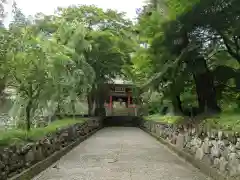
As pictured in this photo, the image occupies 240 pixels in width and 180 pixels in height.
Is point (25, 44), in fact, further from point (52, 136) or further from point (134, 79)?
point (134, 79)

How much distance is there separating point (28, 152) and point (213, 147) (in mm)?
3919

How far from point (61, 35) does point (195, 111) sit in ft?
24.2

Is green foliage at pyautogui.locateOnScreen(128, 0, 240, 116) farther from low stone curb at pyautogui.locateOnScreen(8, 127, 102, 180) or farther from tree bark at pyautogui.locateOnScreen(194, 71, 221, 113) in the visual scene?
low stone curb at pyautogui.locateOnScreen(8, 127, 102, 180)

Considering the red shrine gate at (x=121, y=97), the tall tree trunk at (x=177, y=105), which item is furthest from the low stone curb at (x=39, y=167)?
the red shrine gate at (x=121, y=97)

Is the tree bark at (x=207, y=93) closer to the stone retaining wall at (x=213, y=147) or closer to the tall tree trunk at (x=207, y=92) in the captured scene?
the tall tree trunk at (x=207, y=92)

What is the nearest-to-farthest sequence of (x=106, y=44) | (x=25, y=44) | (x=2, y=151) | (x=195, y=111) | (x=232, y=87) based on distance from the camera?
(x=2, y=151), (x=25, y=44), (x=232, y=87), (x=195, y=111), (x=106, y=44)

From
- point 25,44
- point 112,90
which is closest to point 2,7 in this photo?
point 25,44

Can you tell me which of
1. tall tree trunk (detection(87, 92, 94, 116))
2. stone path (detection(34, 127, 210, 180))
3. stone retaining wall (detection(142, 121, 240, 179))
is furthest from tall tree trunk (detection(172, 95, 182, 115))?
tall tree trunk (detection(87, 92, 94, 116))

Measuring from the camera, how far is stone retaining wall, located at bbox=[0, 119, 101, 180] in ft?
20.6

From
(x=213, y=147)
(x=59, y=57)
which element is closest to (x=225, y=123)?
(x=213, y=147)

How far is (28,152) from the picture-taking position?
7738mm

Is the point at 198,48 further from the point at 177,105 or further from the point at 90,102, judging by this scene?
the point at 90,102

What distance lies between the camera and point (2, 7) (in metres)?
6.70

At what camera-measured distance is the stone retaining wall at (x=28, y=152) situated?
6291mm
